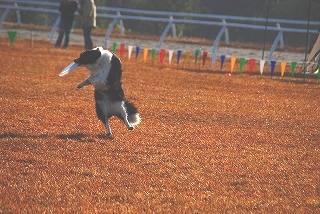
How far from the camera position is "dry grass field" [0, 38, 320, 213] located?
234 inches

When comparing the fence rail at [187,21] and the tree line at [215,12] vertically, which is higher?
the fence rail at [187,21]

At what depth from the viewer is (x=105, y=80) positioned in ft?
28.3

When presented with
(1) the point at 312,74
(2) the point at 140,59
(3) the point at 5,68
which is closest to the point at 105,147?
(3) the point at 5,68

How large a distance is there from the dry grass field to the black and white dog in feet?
1.06

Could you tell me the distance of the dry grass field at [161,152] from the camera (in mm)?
5949

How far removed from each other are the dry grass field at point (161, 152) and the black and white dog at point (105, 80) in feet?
1.06

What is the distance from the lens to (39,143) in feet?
26.5

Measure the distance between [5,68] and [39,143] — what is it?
349 inches

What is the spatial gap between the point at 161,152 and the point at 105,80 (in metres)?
1.24

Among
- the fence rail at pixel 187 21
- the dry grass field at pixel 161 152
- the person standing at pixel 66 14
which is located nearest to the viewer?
the dry grass field at pixel 161 152

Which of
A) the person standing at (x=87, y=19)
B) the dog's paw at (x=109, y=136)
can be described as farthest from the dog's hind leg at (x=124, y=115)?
the person standing at (x=87, y=19)

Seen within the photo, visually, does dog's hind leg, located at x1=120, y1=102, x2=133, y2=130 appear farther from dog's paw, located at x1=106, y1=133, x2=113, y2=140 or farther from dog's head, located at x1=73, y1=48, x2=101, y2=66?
dog's head, located at x1=73, y1=48, x2=101, y2=66

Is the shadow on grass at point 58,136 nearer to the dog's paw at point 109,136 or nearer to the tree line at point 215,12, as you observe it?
the dog's paw at point 109,136

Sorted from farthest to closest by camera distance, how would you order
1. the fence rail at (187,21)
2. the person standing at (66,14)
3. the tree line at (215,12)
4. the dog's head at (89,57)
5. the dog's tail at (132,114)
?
the tree line at (215,12)
the person standing at (66,14)
the fence rail at (187,21)
the dog's tail at (132,114)
the dog's head at (89,57)
